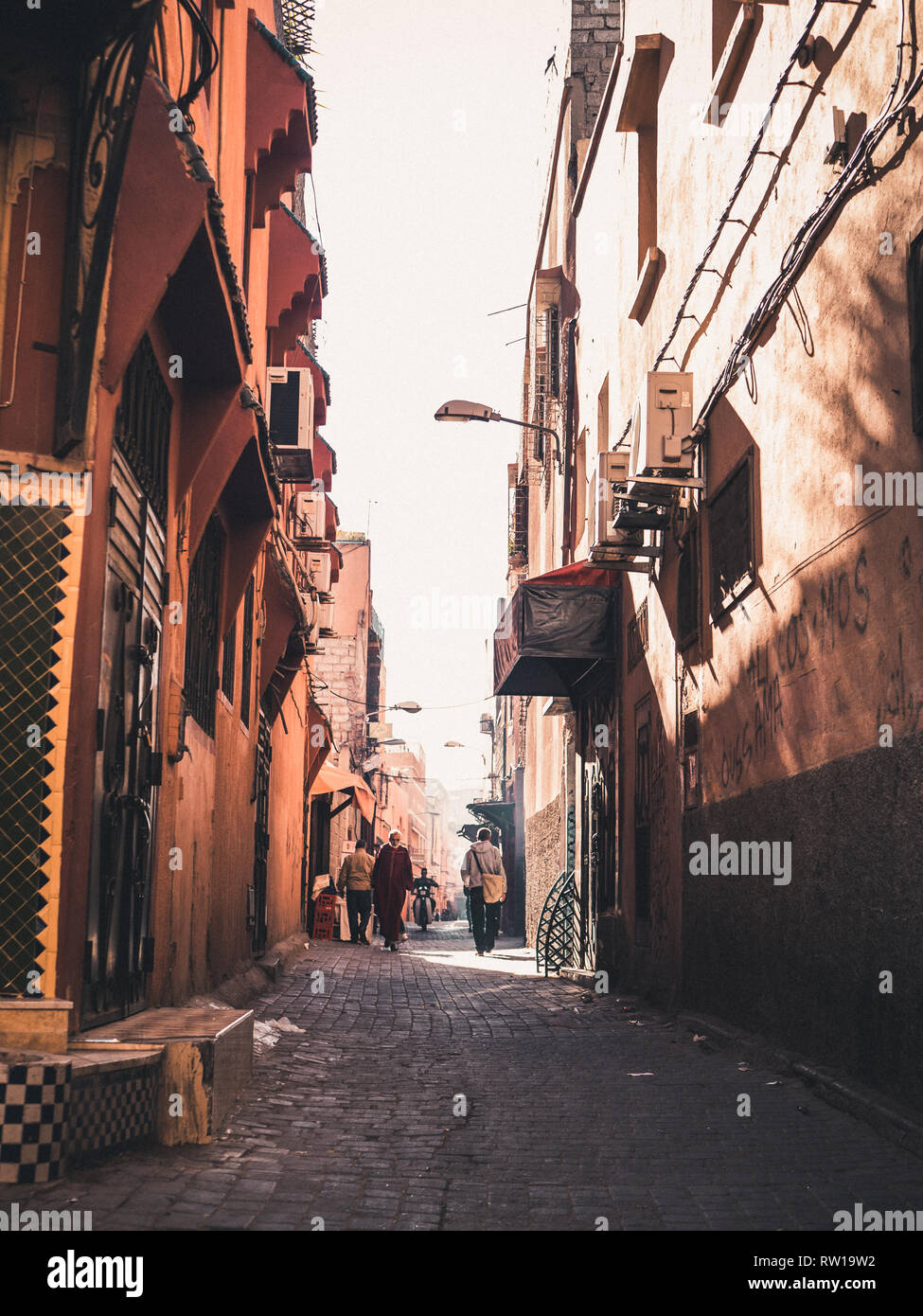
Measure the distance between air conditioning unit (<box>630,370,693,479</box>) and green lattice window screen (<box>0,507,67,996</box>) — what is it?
5849mm

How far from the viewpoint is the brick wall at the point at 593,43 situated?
67.5ft

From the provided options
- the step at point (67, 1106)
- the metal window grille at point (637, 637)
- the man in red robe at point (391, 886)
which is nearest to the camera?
the step at point (67, 1106)

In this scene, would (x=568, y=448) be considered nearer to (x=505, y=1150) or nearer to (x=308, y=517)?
(x=308, y=517)

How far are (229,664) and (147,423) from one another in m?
4.59

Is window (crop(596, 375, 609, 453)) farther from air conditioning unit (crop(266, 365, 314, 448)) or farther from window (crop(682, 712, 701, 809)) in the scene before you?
window (crop(682, 712, 701, 809))

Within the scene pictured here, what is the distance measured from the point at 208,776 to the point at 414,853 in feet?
218

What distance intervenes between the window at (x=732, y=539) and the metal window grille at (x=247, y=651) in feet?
15.6

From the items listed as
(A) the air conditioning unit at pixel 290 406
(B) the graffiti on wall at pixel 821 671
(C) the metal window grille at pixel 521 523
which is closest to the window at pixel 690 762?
(B) the graffiti on wall at pixel 821 671

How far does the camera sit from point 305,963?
54.9 ft

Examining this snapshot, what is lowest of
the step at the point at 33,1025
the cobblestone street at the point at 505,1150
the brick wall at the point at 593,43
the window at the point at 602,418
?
the cobblestone street at the point at 505,1150

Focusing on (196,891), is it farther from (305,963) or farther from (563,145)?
(563,145)

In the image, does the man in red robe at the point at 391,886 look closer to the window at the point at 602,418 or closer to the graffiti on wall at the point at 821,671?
the window at the point at 602,418

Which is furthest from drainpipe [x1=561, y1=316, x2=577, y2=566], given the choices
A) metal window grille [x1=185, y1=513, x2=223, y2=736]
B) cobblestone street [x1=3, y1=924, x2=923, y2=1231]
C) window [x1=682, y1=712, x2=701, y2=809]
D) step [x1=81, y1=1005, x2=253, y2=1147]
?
step [x1=81, y1=1005, x2=253, y2=1147]
